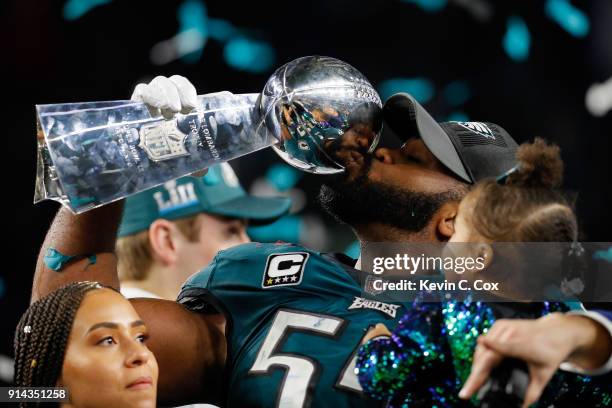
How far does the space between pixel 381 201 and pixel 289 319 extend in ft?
0.86

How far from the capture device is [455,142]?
1.67m

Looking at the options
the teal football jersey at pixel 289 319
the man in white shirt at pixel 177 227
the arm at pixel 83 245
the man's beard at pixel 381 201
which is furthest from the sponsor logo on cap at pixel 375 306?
the man in white shirt at pixel 177 227

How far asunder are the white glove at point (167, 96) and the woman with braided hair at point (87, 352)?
0.92 feet

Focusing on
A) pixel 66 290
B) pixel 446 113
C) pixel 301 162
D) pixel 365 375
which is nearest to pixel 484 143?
pixel 301 162

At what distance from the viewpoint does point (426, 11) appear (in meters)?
2.71

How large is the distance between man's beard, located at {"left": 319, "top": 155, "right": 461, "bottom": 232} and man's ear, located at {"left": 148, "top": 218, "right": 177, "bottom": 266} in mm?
962

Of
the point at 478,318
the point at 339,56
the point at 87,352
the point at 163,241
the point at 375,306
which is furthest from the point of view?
the point at 339,56

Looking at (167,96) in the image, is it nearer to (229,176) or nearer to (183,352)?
(183,352)

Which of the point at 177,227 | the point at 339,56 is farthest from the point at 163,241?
the point at 339,56

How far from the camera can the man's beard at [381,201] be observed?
5.29ft

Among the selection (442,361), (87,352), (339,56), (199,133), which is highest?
(339,56)

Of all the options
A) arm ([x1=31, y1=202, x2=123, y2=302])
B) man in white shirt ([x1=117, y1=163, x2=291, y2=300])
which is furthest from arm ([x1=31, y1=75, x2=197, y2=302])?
man in white shirt ([x1=117, y1=163, x2=291, y2=300])

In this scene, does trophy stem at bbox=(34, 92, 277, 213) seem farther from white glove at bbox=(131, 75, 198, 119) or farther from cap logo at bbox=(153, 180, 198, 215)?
cap logo at bbox=(153, 180, 198, 215)

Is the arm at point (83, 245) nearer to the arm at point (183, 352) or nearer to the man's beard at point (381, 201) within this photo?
the arm at point (183, 352)
